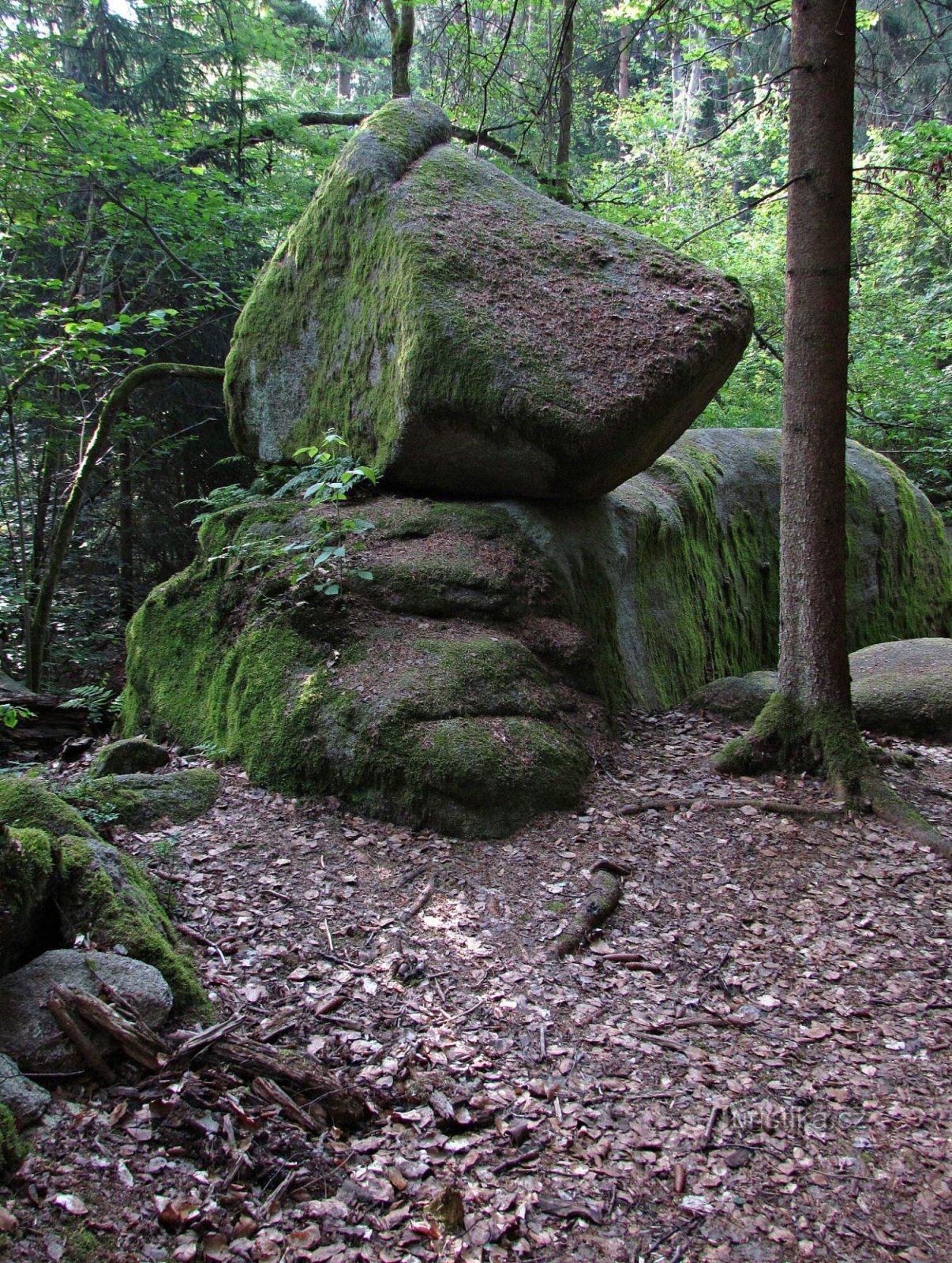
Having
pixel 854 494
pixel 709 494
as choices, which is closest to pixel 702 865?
pixel 709 494

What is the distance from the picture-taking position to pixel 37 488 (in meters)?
10.1

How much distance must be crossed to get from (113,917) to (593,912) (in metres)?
2.12

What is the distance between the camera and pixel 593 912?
3908 millimetres

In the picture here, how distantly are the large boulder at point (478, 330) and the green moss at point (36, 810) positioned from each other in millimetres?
3652

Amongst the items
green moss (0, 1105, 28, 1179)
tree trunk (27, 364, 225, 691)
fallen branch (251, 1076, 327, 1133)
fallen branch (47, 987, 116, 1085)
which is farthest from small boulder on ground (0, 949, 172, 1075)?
tree trunk (27, 364, 225, 691)

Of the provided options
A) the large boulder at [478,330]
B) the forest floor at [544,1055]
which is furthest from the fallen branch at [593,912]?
the large boulder at [478,330]

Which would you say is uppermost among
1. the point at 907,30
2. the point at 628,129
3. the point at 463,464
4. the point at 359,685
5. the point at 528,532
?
the point at 907,30

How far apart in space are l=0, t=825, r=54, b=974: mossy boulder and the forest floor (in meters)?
0.49

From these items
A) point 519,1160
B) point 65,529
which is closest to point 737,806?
point 519,1160

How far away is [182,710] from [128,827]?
1.82 m

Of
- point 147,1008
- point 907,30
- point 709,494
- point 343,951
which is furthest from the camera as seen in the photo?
point 907,30

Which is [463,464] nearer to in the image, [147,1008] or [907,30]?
[147,1008]

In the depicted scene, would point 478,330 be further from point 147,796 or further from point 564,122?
point 564,122

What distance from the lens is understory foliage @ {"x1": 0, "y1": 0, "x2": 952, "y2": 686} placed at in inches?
316
